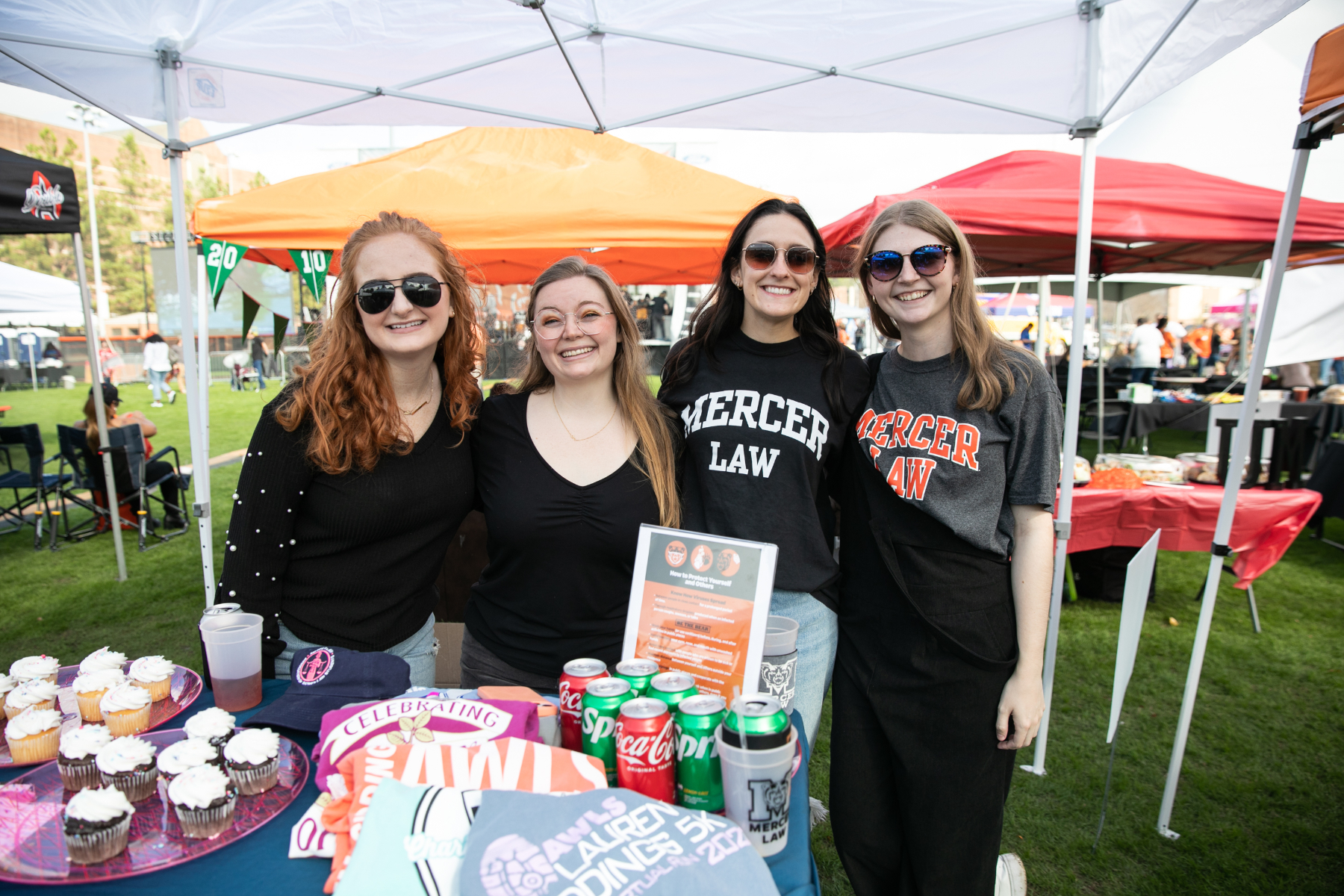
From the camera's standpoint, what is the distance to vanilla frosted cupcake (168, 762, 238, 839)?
3.43ft

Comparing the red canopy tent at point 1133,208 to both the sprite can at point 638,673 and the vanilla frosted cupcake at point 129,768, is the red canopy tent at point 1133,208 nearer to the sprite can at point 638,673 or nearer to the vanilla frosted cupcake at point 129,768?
the sprite can at point 638,673

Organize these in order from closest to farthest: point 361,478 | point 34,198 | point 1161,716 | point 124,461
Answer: point 361,478, point 1161,716, point 34,198, point 124,461

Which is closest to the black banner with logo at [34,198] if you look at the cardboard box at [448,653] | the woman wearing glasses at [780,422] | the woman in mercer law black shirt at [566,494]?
the cardboard box at [448,653]

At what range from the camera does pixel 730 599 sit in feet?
4.19

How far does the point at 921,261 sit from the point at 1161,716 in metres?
3.43

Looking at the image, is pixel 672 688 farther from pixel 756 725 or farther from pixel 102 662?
pixel 102 662

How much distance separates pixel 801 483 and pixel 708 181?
4095 mm

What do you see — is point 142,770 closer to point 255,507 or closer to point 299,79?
point 255,507

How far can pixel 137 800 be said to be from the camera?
3.66 ft

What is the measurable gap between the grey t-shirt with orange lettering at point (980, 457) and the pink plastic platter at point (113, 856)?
1.46m

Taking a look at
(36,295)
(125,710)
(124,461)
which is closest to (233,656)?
(125,710)

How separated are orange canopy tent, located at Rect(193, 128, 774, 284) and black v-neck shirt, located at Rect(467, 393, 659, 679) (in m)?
3.37

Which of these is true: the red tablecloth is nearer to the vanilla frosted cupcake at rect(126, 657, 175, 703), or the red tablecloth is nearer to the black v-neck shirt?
the black v-neck shirt

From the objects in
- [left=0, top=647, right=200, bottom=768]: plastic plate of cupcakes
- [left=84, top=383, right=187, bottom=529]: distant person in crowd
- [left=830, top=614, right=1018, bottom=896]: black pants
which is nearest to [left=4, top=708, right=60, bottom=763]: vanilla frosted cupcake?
[left=0, top=647, right=200, bottom=768]: plastic plate of cupcakes
